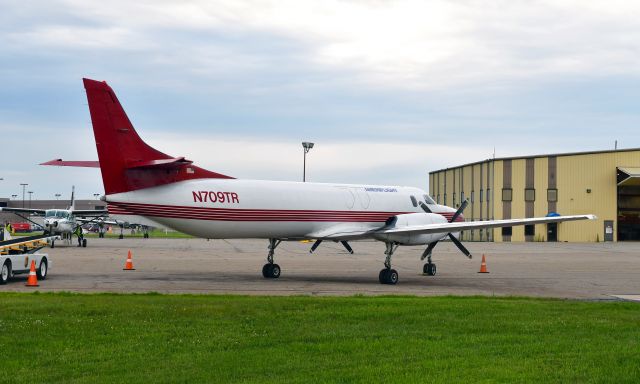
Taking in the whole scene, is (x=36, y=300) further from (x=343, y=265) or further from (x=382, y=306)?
(x=343, y=265)

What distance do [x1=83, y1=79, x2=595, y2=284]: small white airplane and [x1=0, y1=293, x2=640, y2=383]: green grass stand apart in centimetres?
603

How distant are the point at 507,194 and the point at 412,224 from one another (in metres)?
55.4

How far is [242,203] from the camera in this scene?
24.9 metres

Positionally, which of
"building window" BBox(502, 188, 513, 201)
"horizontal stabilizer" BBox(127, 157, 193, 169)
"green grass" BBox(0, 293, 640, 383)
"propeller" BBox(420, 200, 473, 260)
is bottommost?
"green grass" BBox(0, 293, 640, 383)

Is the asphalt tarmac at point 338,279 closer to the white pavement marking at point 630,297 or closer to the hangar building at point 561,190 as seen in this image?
the white pavement marking at point 630,297

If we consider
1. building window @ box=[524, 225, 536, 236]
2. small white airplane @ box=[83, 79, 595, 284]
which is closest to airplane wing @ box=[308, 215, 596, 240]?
small white airplane @ box=[83, 79, 595, 284]

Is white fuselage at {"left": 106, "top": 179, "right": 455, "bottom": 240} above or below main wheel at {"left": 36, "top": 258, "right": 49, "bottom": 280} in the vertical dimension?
above

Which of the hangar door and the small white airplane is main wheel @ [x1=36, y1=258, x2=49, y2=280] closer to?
A: the small white airplane

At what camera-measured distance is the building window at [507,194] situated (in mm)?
80375

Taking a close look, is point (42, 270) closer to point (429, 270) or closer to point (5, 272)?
point (5, 272)

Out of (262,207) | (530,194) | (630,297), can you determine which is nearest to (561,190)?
(530,194)

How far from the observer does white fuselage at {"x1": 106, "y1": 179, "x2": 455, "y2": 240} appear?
23.4 meters

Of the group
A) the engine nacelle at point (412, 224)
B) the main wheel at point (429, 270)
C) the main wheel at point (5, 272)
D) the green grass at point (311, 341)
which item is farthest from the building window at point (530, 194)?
the main wheel at point (5, 272)

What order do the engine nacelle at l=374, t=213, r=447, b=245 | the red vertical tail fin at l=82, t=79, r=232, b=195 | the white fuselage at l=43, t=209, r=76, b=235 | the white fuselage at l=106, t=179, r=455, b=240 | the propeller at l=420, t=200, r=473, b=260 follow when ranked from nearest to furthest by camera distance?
the red vertical tail fin at l=82, t=79, r=232, b=195
the white fuselage at l=106, t=179, r=455, b=240
the engine nacelle at l=374, t=213, r=447, b=245
the propeller at l=420, t=200, r=473, b=260
the white fuselage at l=43, t=209, r=76, b=235
